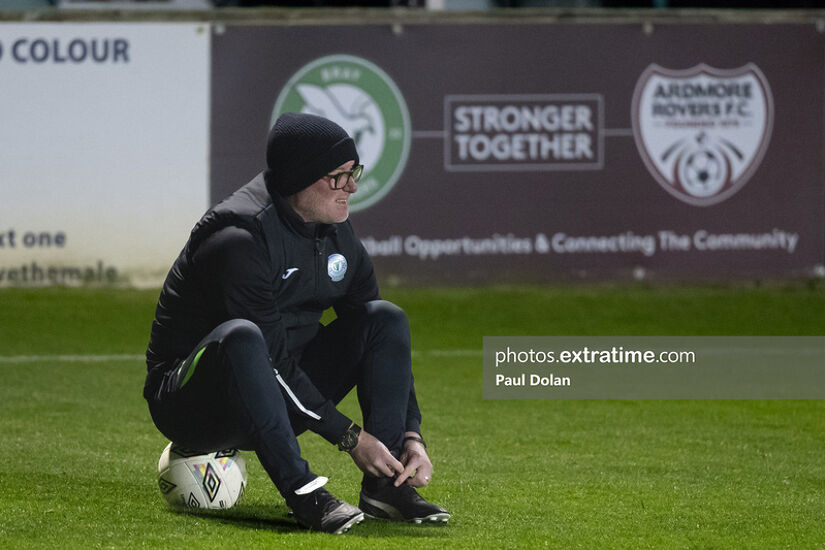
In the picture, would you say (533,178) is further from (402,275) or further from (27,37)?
(27,37)

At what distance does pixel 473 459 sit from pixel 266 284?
1836 mm

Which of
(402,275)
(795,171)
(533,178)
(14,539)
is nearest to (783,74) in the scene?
(795,171)

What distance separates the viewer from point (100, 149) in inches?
411

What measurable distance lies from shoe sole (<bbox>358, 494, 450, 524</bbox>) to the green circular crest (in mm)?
6004

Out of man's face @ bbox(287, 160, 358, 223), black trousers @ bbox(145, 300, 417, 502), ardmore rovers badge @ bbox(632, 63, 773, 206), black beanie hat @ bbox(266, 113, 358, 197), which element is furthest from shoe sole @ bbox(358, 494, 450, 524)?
ardmore rovers badge @ bbox(632, 63, 773, 206)

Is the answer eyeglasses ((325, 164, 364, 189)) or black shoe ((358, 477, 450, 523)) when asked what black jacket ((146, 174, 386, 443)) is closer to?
eyeglasses ((325, 164, 364, 189))

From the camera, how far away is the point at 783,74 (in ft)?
37.1

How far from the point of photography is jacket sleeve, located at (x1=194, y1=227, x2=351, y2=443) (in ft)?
14.6

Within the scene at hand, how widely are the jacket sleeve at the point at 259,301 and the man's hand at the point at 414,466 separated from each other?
0.80 ft

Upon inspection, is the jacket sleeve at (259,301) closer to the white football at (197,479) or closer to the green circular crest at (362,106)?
the white football at (197,479)

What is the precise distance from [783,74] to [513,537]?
24.9 ft

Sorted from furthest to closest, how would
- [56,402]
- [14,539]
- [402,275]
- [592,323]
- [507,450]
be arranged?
[402,275]
[592,323]
[56,402]
[507,450]
[14,539]

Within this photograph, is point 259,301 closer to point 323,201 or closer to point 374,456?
point 323,201

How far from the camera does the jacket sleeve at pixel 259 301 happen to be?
14.6 feet
